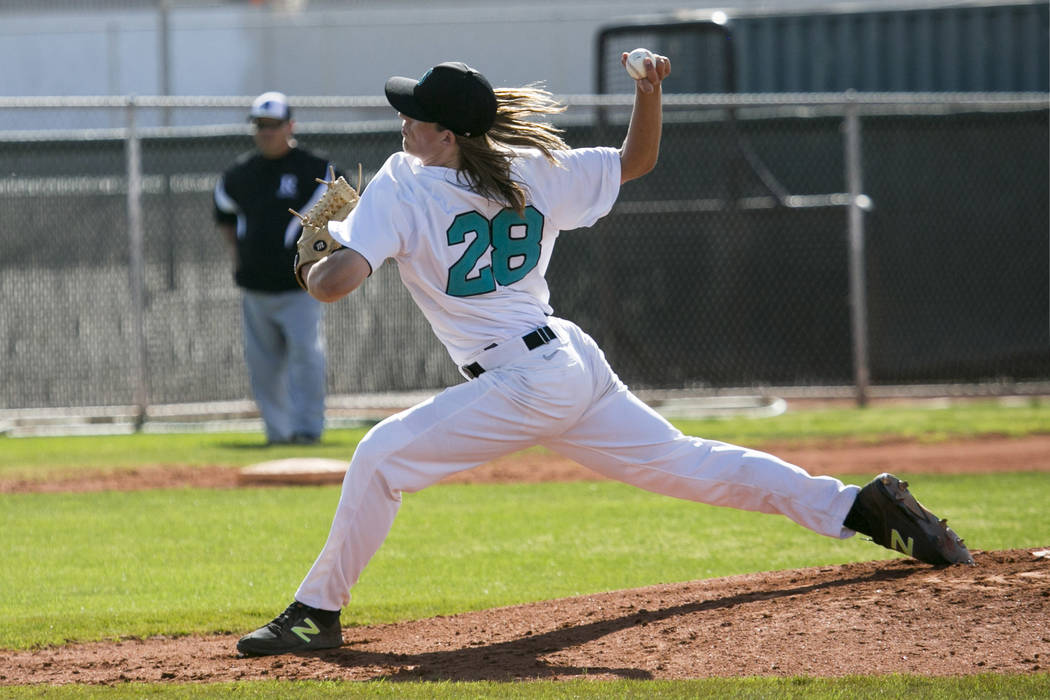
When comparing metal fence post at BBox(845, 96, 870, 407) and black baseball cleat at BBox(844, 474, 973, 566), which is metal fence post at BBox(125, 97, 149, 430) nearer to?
metal fence post at BBox(845, 96, 870, 407)

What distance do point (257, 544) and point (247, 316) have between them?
382cm

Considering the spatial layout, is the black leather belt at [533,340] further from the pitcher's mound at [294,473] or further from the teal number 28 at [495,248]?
the pitcher's mound at [294,473]

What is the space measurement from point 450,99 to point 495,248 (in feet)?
1.62

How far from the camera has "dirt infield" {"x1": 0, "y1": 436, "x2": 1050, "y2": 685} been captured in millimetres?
3848

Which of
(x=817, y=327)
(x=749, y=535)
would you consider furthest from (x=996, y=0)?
(x=749, y=535)

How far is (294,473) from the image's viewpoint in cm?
816

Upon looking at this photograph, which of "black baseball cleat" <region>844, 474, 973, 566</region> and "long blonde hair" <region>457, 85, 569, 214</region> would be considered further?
"black baseball cleat" <region>844, 474, 973, 566</region>

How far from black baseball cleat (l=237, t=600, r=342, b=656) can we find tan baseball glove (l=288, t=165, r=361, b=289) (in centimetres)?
107

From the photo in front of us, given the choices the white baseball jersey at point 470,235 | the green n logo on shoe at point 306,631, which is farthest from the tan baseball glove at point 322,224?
the green n logo on shoe at point 306,631

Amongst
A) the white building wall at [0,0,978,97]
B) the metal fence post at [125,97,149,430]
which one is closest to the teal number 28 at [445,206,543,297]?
the metal fence post at [125,97,149,430]

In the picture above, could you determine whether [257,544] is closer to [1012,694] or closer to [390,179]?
[390,179]

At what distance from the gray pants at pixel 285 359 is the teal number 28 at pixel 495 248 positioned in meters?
5.54

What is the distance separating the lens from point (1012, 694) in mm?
3406

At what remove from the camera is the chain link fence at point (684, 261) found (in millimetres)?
11422
